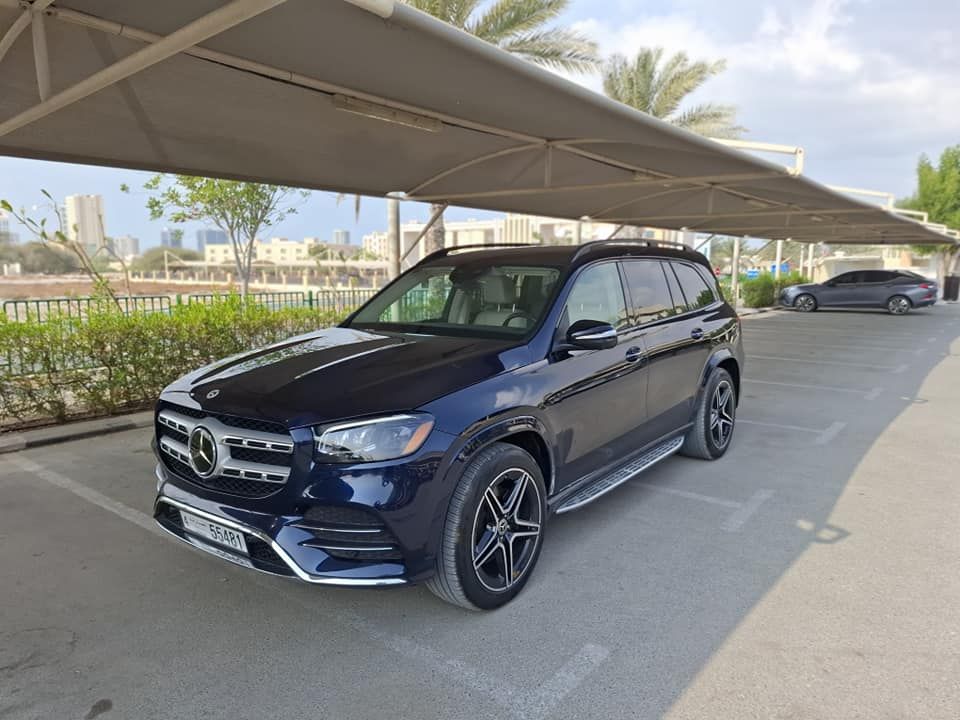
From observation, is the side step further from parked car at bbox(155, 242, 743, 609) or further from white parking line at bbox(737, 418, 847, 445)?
white parking line at bbox(737, 418, 847, 445)

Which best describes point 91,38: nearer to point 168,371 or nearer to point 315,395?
point 315,395

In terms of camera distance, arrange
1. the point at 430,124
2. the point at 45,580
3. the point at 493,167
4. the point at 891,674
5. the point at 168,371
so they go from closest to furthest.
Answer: the point at 891,674, the point at 45,580, the point at 430,124, the point at 168,371, the point at 493,167

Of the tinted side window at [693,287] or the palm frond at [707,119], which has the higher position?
the palm frond at [707,119]

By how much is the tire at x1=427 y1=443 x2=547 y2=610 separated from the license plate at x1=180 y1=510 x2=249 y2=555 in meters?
0.84

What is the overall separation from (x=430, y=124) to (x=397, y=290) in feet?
6.48

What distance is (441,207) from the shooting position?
9812 mm

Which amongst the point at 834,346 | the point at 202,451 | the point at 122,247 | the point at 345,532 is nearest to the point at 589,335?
the point at 345,532

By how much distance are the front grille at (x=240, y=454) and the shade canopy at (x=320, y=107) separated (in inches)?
70.0

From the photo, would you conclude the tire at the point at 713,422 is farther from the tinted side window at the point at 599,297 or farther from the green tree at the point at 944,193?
the green tree at the point at 944,193

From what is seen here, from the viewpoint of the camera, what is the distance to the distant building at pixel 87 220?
1055 centimetres

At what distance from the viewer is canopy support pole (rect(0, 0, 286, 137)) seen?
2.77 meters

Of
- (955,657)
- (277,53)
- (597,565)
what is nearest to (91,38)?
(277,53)

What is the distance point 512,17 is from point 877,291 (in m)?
15.7

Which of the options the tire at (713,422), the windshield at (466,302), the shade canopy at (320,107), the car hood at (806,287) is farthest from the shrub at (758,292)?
the windshield at (466,302)
